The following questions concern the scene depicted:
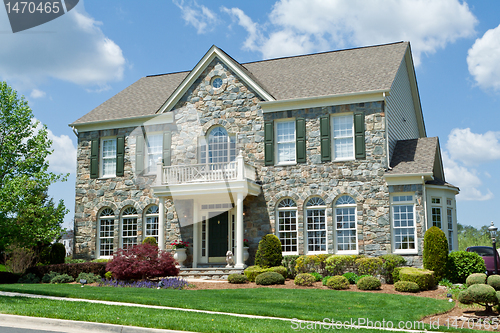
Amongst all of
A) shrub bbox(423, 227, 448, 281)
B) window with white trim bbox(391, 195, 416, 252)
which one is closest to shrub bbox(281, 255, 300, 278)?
window with white trim bbox(391, 195, 416, 252)

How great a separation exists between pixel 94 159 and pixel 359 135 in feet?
43.4

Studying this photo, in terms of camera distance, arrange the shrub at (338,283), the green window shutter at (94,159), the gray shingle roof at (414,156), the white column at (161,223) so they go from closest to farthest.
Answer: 1. the shrub at (338,283)
2. the gray shingle roof at (414,156)
3. the white column at (161,223)
4. the green window shutter at (94,159)

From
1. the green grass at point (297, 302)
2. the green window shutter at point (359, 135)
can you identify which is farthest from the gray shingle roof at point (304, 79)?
the green grass at point (297, 302)

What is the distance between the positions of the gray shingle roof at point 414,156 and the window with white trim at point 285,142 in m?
4.36

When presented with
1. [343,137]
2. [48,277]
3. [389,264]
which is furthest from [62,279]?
[343,137]

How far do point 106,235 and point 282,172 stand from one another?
9.53 meters

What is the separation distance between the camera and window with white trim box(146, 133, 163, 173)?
2342 cm

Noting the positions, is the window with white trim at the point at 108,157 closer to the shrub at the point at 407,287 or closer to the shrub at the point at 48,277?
the shrub at the point at 48,277

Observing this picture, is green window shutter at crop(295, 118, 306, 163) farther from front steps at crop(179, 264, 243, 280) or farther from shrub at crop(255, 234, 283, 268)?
front steps at crop(179, 264, 243, 280)

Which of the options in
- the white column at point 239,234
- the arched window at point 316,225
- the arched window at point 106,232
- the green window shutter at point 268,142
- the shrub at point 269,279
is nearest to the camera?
the shrub at point 269,279

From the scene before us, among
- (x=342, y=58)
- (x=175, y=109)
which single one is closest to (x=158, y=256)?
(x=175, y=109)

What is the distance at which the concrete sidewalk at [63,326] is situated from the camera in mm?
8492

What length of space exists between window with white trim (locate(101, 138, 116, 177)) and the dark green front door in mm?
6020

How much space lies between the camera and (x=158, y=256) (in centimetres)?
1838
